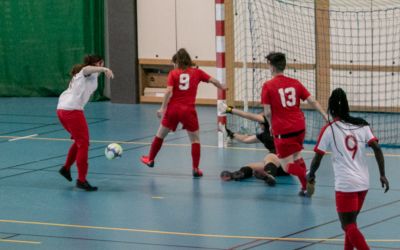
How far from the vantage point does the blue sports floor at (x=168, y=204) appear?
10.8 m

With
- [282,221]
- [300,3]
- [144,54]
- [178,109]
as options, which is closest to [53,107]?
[144,54]

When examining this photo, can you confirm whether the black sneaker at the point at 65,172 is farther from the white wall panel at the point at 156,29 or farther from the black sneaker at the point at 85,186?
the white wall panel at the point at 156,29

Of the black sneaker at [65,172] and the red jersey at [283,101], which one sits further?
the black sneaker at [65,172]

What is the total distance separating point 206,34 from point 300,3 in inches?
100

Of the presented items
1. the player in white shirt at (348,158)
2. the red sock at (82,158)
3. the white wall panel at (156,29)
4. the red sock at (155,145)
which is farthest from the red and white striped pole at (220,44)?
the player in white shirt at (348,158)

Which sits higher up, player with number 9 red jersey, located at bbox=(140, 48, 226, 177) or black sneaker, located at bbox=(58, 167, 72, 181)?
player with number 9 red jersey, located at bbox=(140, 48, 226, 177)

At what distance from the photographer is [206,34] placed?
71.8 ft

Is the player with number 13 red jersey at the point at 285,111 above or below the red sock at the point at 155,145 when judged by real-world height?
above

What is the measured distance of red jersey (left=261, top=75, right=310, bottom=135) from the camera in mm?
12492

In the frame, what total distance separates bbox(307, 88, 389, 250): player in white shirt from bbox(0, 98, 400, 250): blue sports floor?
48.1 inches

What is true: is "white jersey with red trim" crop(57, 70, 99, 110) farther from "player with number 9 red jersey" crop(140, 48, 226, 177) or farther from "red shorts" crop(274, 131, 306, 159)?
"red shorts" crop(274, 131, 306, 159)

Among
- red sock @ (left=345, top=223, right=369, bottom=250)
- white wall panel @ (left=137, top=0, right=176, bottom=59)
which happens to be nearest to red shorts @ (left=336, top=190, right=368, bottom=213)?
red sock @ (left=345, top=223, right=369, bottom=250)

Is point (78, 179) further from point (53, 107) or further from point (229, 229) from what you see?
point (53, 107)

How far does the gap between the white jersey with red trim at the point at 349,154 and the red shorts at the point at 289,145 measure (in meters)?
3.20
